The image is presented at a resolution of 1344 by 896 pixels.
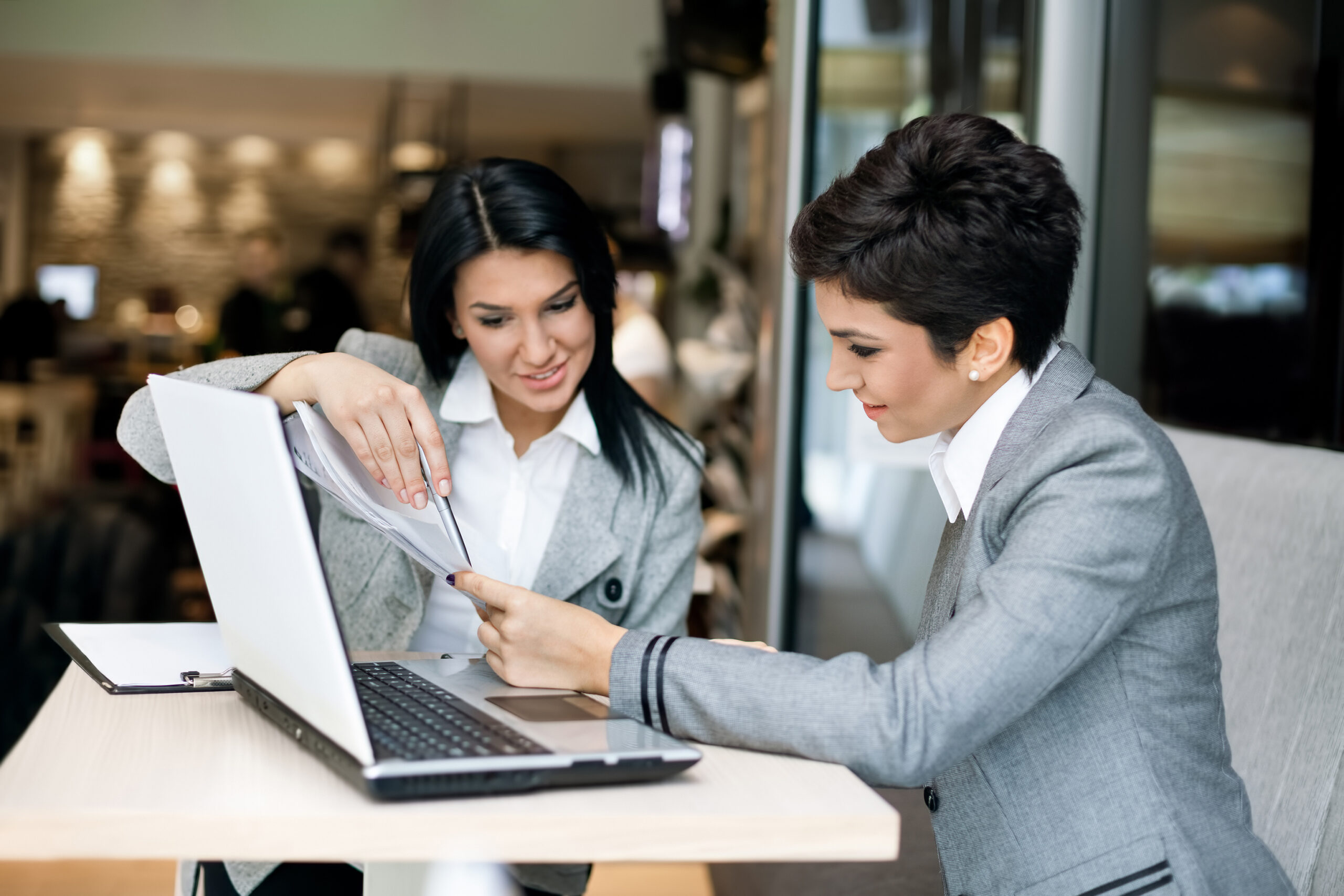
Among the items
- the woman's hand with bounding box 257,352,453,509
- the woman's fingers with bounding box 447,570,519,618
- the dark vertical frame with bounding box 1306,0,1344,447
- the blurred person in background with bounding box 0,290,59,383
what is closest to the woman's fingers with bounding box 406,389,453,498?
the woman's hand with bounding box 257,352,453,509

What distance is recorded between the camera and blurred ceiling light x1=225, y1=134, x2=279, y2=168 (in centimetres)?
890

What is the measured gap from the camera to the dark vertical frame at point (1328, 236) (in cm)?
168

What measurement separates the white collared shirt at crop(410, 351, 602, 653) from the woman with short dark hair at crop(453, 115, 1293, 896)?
0.47 metres

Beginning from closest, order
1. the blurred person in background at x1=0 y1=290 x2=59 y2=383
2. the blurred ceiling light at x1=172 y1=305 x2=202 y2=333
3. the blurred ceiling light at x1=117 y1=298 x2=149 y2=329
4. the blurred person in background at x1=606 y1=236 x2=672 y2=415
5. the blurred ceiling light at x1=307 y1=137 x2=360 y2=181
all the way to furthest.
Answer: the blurred person in background at x1=606 y1=236 x2=672 y2=415 → the blurred person in background at x1=0 y1=290 x2=59 y2=383 → the blurred ceiling light at x1=117 y1=298 x2=149 y2=329 → the blurred ceiling light at x1=172 y1=305 x2=202 y2=333 → the blurred ceiling light at x1=307 y1=137 x2=360 y2=181

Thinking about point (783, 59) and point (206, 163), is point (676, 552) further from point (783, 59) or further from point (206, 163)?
point (206, 163)

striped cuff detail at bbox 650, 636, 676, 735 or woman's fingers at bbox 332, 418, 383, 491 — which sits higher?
woman's fingers at bbox 332, 418, 383, 491

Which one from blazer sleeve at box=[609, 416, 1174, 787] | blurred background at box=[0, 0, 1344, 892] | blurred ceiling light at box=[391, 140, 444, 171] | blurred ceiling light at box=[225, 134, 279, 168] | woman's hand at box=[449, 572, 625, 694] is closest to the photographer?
blazer sleeve at box=[609, 416, 1174, 787]

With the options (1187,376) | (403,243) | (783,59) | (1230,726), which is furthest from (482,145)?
(1230,726)

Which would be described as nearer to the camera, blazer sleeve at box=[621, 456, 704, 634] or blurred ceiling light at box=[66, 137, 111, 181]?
blazer sleeve at box=[621, 456, 704, 634]

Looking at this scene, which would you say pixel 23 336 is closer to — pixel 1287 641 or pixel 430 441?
pixel 430 441

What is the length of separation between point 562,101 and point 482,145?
3.87 feet

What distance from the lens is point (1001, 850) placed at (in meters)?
1.04

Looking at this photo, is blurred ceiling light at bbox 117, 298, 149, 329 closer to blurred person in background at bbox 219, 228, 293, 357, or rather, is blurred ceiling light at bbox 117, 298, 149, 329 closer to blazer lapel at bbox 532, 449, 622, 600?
blurred person in background at bbox 219, 228, 293, 357

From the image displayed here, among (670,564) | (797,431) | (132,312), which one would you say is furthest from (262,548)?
(132,312)
